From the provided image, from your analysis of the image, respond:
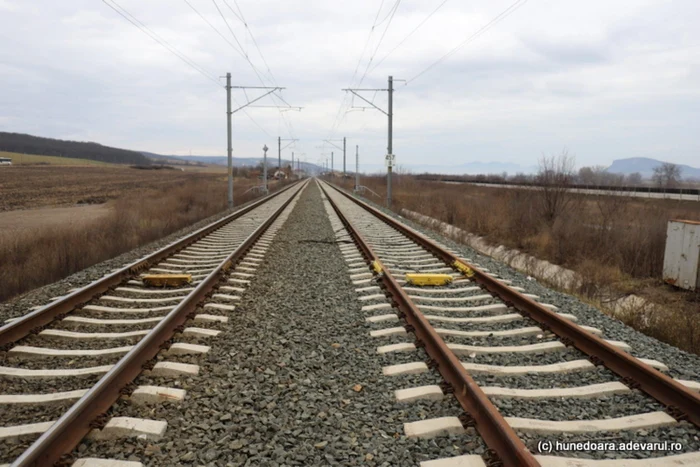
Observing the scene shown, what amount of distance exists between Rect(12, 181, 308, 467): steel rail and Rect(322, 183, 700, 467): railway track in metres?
2.12

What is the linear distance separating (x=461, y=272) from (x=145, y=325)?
5.06 metres

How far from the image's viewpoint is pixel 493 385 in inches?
160

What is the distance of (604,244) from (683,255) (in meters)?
4.47

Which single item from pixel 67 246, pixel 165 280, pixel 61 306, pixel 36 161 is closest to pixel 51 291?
pixel 165 280

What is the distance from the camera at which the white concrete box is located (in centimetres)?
909

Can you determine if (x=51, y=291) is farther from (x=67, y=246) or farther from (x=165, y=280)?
(x=67, y=246)

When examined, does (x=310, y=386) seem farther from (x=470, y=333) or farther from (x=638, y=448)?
(x=638, y=448)

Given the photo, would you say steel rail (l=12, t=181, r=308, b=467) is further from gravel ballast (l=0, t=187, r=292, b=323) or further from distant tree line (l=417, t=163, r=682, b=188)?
distant tree line (l=417, t=163, r=682, b=188)

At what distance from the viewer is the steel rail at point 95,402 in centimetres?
281

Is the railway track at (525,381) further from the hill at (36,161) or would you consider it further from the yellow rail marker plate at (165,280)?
the hill at (36,161)

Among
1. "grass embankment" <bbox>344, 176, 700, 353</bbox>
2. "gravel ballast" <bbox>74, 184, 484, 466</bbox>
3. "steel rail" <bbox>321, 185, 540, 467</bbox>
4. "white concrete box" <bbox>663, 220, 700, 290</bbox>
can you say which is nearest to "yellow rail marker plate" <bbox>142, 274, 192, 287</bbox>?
"gravel ballast" <bbox>74, 184, 484, 466</bbox>

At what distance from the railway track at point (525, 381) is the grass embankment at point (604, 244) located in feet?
6.59

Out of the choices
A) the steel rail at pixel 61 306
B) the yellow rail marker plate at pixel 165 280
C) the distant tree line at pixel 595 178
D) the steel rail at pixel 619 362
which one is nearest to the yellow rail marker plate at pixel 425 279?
the steel rail at pixel 619 362

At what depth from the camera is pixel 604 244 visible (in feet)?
45.6
